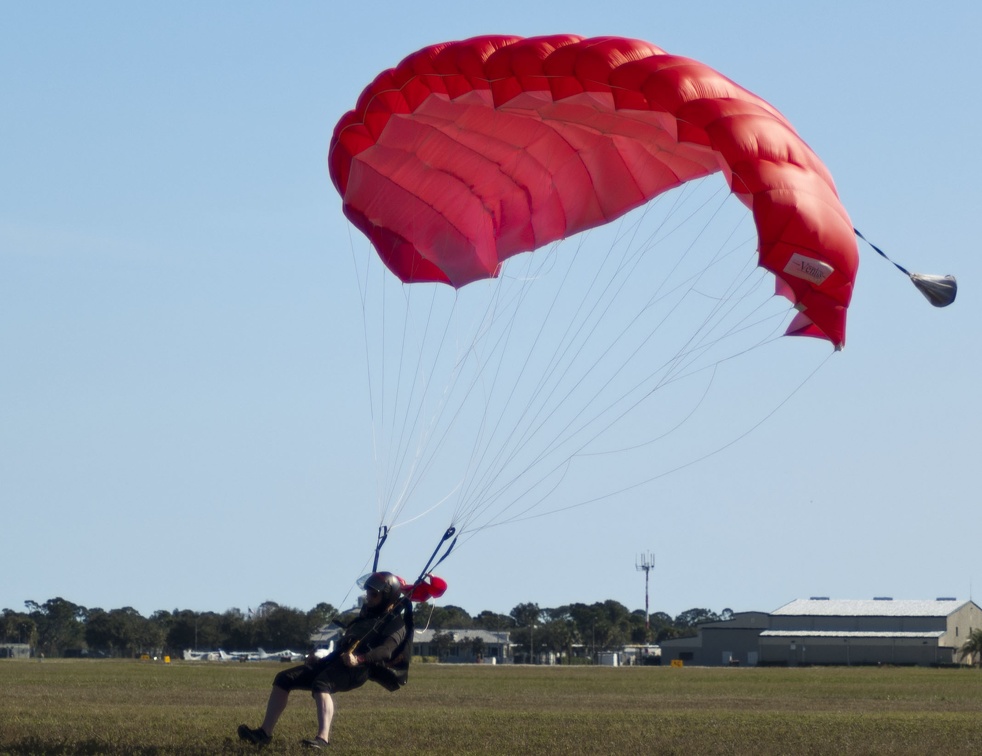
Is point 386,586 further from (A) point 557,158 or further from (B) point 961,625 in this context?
(B) point 961,625

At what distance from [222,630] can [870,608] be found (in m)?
45.0

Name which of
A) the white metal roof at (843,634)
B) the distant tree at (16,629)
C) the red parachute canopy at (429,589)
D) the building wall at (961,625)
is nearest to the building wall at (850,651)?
the white metal roof at (843,634)

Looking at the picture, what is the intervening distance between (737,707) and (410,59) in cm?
1048

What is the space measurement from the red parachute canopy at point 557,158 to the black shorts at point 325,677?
4.15 meters

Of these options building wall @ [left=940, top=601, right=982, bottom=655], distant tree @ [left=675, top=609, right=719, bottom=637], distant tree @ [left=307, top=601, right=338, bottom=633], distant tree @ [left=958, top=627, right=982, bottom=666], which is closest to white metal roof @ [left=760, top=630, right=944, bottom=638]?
building wall @ [left=940, top=601, right=982, bottom=655]

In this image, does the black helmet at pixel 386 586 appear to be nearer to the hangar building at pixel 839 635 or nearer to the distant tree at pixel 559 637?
the hangar building at pixel 839 635

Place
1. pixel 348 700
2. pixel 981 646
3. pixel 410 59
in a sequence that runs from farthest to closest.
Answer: pixel 981 646, pixel 348 700, pixel 410 59

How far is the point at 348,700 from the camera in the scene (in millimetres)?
18062

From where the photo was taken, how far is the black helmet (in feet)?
34.3

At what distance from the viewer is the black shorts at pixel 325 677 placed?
398 inches

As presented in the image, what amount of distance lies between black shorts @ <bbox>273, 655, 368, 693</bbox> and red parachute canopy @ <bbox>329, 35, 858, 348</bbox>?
13.6 feet

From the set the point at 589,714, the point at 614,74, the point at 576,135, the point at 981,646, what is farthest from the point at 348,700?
the point at 981,646

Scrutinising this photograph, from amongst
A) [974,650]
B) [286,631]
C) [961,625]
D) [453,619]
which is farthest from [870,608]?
[453,619]

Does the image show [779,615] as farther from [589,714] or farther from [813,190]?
[813,190]
